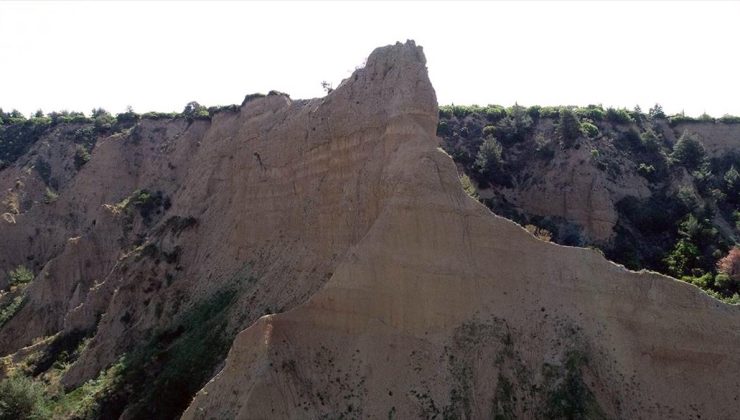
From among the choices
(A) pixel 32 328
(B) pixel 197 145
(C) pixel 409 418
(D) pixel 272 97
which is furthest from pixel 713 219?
(A) pixel 32 328

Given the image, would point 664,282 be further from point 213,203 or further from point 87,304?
point 87,304

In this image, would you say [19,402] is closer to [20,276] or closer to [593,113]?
[20,276]

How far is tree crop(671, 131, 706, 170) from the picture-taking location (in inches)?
2675

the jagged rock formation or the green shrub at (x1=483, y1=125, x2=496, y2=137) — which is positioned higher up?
the green shrub at (x1=483, y1=125, x2=496, y2=137)

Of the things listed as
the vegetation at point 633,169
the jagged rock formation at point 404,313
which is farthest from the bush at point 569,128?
the jagged rock formation at point 404,313

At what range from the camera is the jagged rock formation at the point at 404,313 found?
2327 cm

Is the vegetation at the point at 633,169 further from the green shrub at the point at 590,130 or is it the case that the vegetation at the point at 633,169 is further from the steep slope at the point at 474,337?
the steep slope at the point at 474,337

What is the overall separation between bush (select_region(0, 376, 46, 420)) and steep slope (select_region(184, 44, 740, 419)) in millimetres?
13189

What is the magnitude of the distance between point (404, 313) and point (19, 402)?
2025 centimetres

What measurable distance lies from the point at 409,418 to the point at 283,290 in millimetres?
10638

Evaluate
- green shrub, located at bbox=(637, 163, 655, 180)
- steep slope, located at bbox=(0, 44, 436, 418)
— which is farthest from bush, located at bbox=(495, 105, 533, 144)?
steep slope, located at bbox=(0, 44, 436, 418)

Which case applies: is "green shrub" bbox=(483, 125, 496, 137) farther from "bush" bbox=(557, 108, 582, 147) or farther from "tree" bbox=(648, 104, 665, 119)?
"tree" bbox=(648, 104, 665, 119)

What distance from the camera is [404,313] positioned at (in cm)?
2430

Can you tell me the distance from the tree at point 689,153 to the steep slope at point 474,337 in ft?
157
